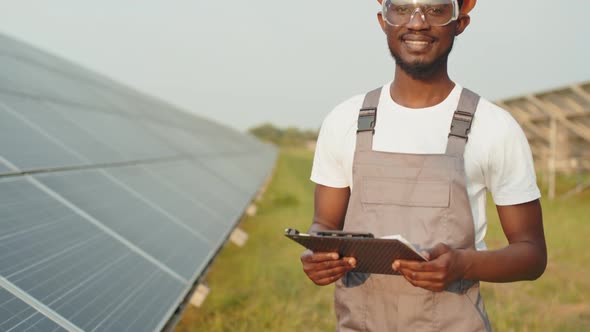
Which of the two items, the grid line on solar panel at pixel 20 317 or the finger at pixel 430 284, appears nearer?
the finger at pixel 430 284

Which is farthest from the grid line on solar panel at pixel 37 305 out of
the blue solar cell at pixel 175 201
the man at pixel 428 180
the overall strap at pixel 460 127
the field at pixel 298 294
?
the blue solar cell at pixel 175 201

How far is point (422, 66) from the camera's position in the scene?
7.18ft

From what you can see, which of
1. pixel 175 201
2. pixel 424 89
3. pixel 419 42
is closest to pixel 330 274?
pixel 424 89

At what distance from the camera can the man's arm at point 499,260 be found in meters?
1.88

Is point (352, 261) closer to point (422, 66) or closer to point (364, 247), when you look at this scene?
point (364, 247)

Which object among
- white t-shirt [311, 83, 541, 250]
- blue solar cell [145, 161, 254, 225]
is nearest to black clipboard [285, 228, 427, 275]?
white t-shirt [311, 83, 541, 250]

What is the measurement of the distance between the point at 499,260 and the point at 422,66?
2.21ft

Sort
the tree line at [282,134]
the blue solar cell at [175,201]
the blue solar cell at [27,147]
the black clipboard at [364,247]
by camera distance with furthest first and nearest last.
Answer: the tree line at [282,134], the blue solar cell at [175,201], the blue solar cell at [27,147], the black clipboard at [364,247]

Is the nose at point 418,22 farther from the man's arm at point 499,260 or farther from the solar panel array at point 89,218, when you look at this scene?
the solar panel array at point 89,218

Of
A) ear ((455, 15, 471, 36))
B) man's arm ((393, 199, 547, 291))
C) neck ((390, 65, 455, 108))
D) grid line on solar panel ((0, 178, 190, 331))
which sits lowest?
grid line on solar panel ((0, 178, 190, 331))

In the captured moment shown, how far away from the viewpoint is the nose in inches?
84.4

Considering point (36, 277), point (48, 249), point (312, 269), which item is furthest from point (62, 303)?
point (312, 269)

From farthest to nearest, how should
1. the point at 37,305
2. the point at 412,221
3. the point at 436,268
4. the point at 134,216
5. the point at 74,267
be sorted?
the point at 134,216 → the point at 74,267 → the point at 37,305 → the point at 412,221 → the point at 436,268

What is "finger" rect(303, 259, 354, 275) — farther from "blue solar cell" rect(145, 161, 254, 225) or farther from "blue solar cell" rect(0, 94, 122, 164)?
"blue solar cell" rect(145, 161, 254, 225)
